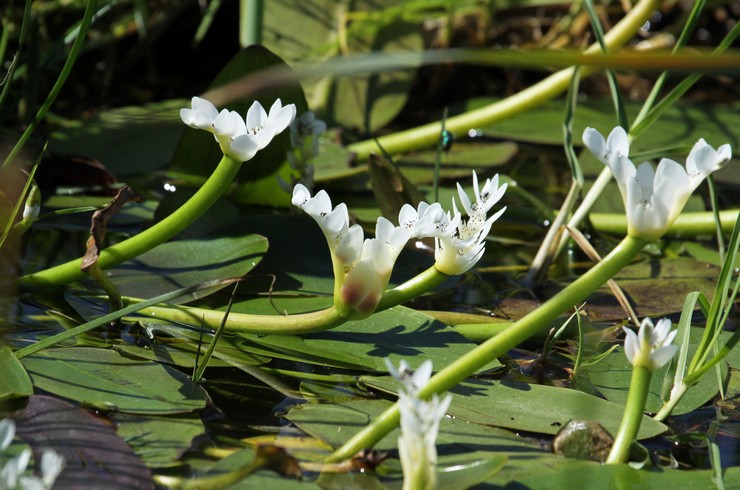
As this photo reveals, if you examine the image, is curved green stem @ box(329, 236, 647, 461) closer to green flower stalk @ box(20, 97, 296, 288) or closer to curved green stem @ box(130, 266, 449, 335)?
curved green stem @ box(130, 266, 449, 335)

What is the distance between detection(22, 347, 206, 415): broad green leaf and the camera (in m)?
0.87

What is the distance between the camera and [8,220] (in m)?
1.10

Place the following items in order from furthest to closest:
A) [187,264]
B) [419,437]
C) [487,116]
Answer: [487,116], [187,264], [419,437]

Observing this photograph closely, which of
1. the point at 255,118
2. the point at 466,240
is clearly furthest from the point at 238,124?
the point at 466,240

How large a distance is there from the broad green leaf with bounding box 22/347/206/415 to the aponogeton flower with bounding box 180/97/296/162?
0.81 feet

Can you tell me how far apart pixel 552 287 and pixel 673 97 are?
14.5 inches

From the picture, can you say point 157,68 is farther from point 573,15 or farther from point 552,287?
point 552,287

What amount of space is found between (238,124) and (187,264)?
36 centimetres

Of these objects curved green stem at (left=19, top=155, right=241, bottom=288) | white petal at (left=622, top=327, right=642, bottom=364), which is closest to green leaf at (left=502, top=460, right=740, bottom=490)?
white petal at (left=622, top=327, right=642, bottom=364)

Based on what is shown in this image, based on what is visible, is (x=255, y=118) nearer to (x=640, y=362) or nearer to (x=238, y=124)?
(x=238, y=124)

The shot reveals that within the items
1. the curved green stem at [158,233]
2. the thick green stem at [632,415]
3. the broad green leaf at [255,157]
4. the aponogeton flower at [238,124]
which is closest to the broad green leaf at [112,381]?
the curved green stem at [158,233]

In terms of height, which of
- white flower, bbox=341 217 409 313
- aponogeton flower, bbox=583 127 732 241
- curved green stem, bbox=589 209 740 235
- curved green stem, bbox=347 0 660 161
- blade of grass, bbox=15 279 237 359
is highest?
curved green stem, bbox=347 0 660 161

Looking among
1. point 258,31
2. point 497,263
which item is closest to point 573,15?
point 258,31

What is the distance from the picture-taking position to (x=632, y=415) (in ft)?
2.63
